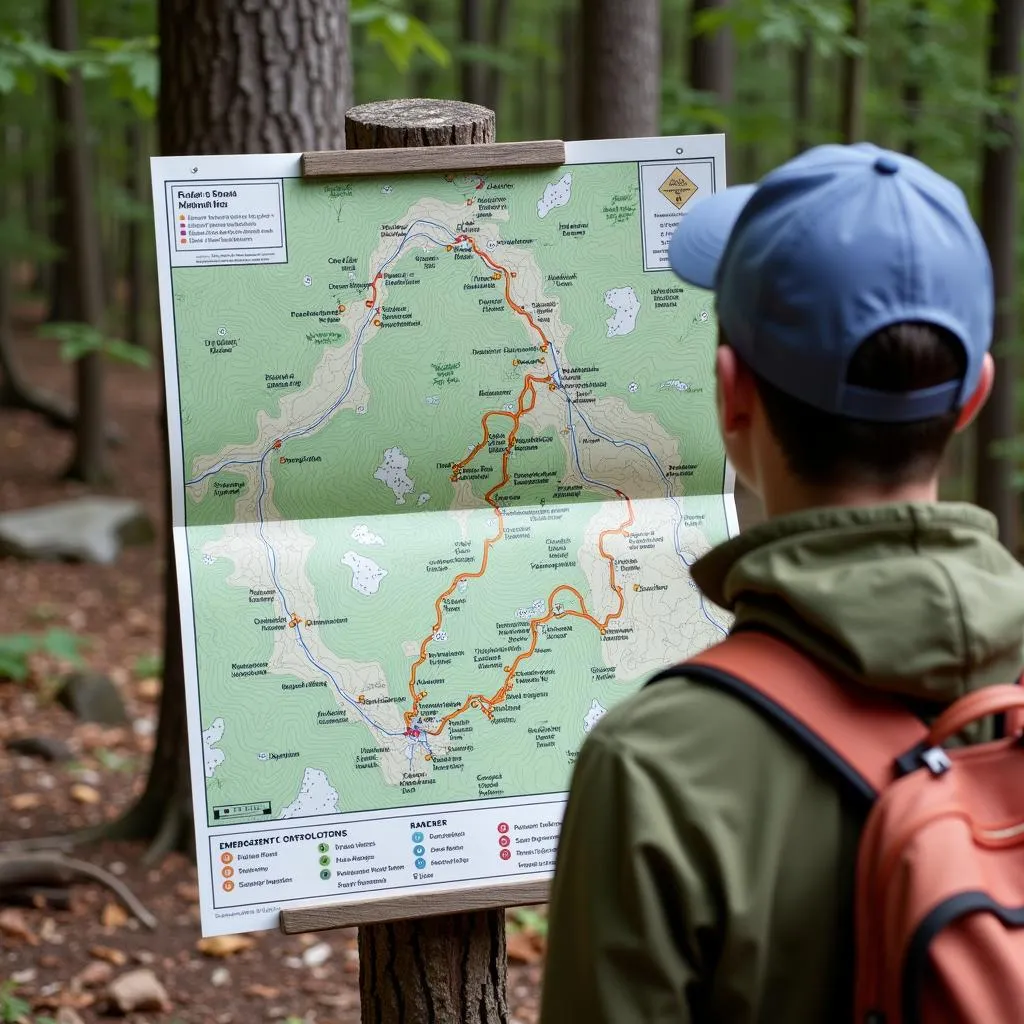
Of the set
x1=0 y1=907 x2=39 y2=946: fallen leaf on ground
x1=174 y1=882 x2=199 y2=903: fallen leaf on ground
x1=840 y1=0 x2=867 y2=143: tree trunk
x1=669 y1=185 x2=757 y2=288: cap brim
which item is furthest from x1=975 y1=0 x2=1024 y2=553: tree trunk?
x1=669 y1=185 x2=757 y2=288: cap brim

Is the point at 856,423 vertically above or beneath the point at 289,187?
beneath

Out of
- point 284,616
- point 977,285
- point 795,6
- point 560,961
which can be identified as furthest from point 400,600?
point 795,6

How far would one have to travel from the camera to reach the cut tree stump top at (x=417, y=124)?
2506 mm

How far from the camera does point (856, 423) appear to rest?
1300mm

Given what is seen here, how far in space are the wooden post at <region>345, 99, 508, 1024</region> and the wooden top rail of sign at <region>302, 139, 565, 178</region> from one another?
0.08 metres

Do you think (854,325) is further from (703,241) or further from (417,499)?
(417,499)

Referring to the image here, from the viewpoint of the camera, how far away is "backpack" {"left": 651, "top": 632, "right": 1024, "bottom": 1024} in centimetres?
115

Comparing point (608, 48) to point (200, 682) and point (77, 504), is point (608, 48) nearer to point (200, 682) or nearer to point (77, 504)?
point (200, 682)

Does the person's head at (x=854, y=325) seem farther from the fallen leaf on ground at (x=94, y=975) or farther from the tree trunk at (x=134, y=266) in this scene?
the tree trunk at (x=134, y=266)

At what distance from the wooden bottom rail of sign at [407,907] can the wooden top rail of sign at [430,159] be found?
1.35 meters

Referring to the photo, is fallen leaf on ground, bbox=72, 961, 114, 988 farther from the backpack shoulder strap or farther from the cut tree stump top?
the backpack shoulder strap

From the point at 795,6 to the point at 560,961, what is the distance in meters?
7.18

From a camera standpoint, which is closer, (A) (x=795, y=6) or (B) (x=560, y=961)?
(B) (x=560, y=961)

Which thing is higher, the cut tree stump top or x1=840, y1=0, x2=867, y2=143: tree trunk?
x1=840, y1=0, x2=867, y2=143: tree trunk
